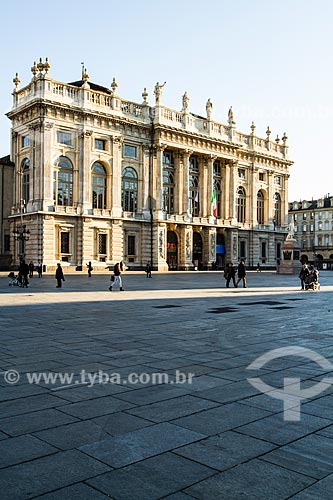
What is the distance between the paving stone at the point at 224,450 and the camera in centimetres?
437

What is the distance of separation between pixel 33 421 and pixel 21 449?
32.1 inches

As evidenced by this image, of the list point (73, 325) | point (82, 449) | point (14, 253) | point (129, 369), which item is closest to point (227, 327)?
point (73, 325)

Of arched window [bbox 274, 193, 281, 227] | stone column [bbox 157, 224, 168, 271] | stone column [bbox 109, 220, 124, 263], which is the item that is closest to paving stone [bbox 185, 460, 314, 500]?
stone column [bbox 109, 220, 124, 263]

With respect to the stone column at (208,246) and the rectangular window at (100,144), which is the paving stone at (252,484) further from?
the stone column at (208,246)

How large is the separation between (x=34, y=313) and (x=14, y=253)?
42.8 meters

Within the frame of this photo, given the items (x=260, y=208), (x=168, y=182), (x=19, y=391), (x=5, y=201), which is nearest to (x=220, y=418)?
(x=19, y=391)

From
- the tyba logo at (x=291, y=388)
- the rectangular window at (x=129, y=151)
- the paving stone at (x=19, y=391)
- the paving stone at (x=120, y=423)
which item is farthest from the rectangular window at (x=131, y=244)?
the paving stone at (x=120, y=423)

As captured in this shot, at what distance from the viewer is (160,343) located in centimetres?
1041

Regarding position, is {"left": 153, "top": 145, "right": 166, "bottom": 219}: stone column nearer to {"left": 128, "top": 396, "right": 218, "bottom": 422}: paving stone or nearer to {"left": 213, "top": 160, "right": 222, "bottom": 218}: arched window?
{"left": 213, "top": 160, "right": 222, "bottom": 218}: arched window

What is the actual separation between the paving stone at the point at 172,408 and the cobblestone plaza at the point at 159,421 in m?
0.01

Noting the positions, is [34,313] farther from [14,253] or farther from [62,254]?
[14,253]

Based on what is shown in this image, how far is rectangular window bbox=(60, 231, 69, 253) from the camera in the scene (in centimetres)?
5451

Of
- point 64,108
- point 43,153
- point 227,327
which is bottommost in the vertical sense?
point 227,327

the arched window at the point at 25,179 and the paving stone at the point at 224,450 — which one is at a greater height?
the arched window at the point at 25,179
